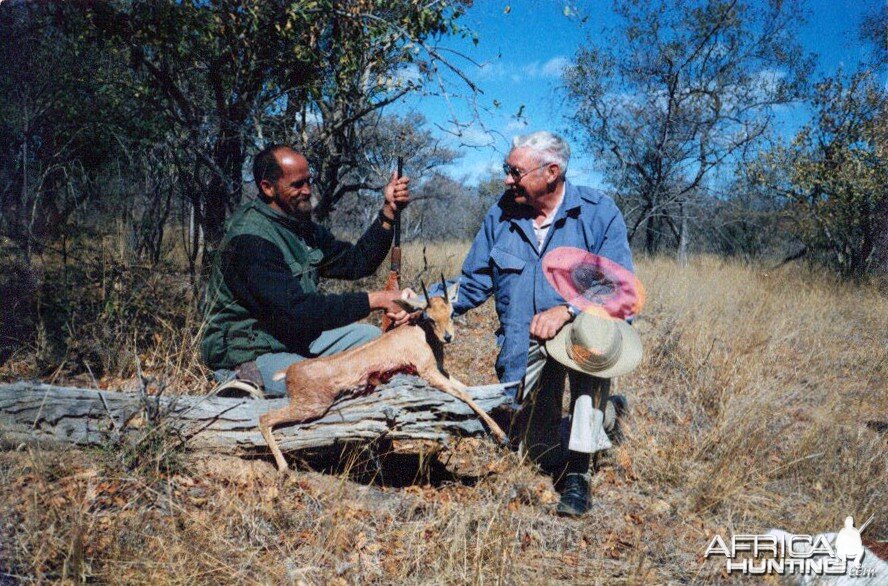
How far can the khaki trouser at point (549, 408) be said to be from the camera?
10.1ft

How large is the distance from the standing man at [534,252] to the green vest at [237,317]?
1.27 metres

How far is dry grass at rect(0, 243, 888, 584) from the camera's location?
7.23 feet

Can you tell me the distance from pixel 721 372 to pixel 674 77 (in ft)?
40.8

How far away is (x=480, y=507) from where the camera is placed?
8.97 feet

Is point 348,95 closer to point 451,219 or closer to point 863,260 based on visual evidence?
point 863,260

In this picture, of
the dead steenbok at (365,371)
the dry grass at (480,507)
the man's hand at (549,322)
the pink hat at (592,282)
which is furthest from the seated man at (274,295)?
the pink hat at (592,282)

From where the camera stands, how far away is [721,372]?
15.5 ft

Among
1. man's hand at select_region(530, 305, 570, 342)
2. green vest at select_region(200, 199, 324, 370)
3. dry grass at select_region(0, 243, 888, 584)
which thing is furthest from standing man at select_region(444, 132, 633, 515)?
green vest at select_region(200, 199, 324, 370)

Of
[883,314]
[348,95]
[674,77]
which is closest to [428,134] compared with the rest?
[674,77]

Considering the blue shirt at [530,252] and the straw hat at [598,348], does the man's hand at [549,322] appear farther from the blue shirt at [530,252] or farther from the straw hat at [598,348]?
the blue shirt at [530,252]

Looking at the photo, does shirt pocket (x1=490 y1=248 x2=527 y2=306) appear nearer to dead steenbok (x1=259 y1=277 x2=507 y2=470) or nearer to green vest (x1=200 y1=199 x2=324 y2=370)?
dead steenbok (x1=259 y1=277 x2=507 y2=470)

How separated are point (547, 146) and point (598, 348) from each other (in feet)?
4.53

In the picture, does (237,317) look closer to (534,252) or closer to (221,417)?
(221,417)

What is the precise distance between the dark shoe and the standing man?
0.08 metres
